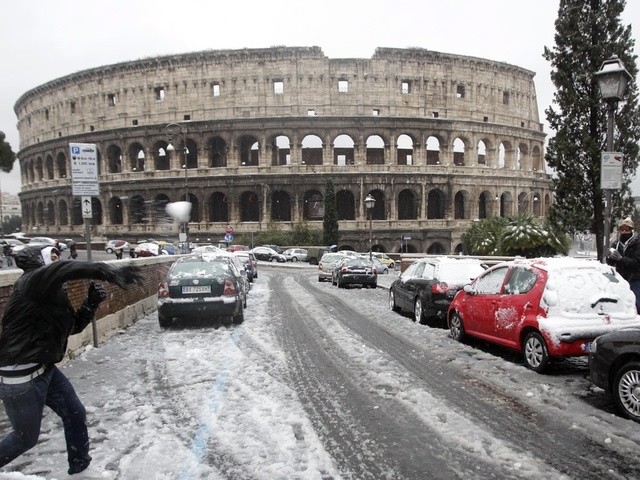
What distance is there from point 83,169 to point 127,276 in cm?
643

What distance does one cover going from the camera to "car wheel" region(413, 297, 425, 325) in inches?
448

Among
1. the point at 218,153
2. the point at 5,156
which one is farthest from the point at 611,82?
the point at 5,156

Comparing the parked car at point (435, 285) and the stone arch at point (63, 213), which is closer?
the parked car at point (435, 285)

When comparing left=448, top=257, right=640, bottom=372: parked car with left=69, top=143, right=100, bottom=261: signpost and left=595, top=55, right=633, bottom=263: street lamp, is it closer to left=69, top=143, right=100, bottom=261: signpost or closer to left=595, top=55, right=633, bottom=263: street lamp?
left=595, top=55, right=633, bottom=263: street lamp

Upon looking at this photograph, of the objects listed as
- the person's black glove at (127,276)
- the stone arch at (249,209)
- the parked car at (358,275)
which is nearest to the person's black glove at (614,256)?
the person's black glove at (127,276)

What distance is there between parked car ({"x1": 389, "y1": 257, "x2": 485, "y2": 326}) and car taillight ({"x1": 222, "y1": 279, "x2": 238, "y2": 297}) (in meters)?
4.35

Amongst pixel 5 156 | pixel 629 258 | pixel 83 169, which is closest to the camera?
pixel 629 258

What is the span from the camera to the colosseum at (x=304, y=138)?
49344 millimetres

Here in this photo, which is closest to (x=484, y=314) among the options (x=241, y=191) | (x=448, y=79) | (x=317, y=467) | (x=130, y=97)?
(x=317, y=467)

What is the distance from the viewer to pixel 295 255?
148ft

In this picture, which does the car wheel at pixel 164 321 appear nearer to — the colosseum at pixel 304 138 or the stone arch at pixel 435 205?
the colosseum at pixel 304 138

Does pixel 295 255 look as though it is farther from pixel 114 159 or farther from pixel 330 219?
pixel 114 159

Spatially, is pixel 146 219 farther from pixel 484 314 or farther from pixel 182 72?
pixel 484 314

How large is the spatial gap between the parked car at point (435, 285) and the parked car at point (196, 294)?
425 centimetres
